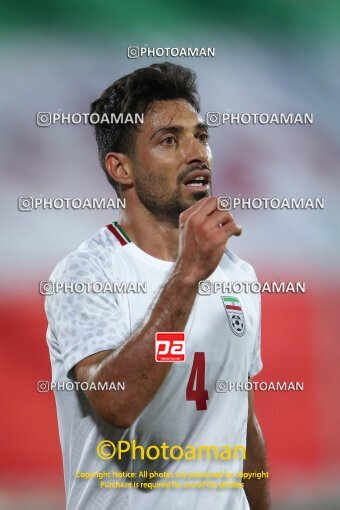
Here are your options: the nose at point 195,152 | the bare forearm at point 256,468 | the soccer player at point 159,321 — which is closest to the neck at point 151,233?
the soccer player at point 159,321

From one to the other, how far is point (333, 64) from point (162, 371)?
2.31ft

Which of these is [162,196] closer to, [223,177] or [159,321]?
[223,177]

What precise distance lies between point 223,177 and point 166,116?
16 centimetres

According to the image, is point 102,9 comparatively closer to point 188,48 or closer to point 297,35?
point 188,48

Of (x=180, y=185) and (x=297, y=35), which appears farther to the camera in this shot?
(x=297, y=35)

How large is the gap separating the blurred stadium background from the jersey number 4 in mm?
149

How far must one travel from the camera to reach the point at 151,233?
47.2 inches

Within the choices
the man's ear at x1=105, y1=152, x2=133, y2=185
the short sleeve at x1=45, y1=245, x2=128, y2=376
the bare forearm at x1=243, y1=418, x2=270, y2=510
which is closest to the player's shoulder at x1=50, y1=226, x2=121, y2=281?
the short sleeve at x1=45, y1=245, x2=128, y2=376

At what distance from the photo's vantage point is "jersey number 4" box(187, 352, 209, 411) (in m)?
1.12

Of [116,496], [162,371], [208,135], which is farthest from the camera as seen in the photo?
[208,135]

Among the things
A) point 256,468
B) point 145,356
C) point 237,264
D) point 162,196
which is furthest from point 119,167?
point 256,468

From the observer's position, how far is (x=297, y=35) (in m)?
1.29

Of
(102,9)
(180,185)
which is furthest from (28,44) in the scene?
(180,185)

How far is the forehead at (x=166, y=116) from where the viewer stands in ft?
3.92
